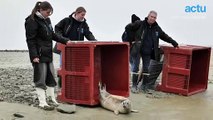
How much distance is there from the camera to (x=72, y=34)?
739cm

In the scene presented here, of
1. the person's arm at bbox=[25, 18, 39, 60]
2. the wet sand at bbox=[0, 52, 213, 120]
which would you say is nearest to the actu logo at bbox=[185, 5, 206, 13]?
the wet sand at bbox=[0, 52, 213, 120]

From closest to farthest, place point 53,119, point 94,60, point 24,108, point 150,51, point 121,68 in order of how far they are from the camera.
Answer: point 53,119, point 24,108, point 94,60, point 121,68, point 150,51

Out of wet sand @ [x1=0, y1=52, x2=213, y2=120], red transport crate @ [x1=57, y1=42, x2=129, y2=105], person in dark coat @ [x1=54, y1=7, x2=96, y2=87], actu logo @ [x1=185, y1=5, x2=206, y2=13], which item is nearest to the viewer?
wet sand @ [x1=0, y1=52, x2=213, y2=120]

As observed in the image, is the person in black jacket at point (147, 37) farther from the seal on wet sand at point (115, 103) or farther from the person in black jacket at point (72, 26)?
the seal on wet sand at point (115, 103)

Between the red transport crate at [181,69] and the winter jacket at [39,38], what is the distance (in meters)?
2.53

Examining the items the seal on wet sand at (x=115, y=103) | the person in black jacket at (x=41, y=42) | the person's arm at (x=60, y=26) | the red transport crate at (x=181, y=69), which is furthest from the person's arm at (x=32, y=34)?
the red transport crate at (x=181, y=69)

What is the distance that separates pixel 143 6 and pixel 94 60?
7.57 metres

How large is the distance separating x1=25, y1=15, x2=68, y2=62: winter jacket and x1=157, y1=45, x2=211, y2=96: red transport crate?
99.4 inches

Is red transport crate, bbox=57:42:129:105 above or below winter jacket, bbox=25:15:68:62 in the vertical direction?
below

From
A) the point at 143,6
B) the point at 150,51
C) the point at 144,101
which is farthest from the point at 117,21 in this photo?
the point at 144,101

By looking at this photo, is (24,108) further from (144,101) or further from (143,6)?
(143,6)

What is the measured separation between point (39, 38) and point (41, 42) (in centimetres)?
6

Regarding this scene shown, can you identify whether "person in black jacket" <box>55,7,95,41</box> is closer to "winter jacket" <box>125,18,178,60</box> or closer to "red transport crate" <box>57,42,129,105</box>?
"red transport crate" <box>57,42,129,105</box>

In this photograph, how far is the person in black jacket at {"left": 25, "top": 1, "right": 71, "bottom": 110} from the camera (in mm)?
6035
